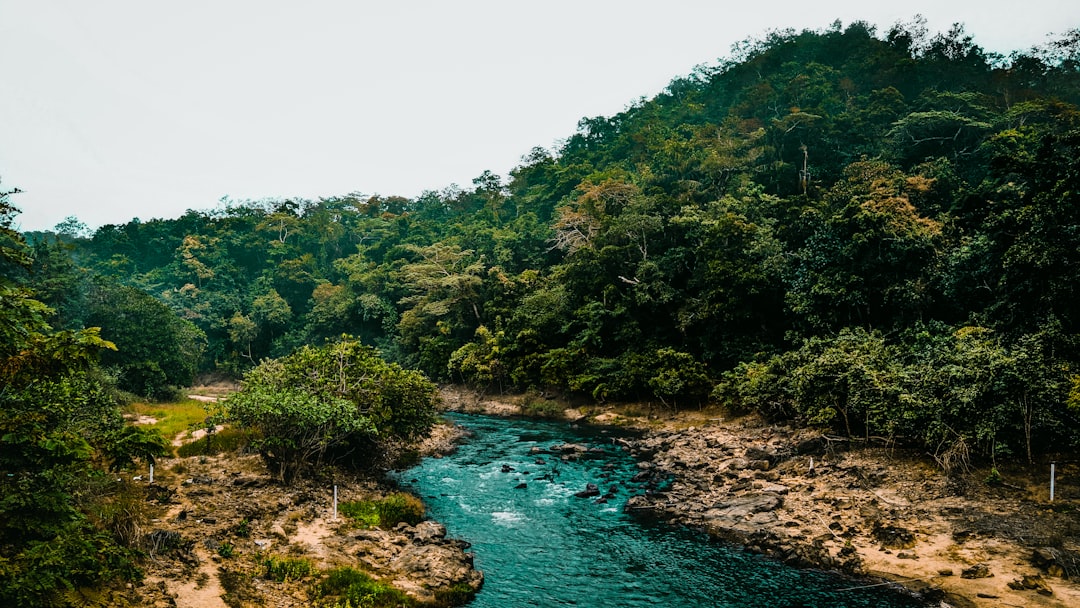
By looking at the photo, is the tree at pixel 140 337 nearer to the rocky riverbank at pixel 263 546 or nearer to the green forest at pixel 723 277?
the green forest at pixel 723 277

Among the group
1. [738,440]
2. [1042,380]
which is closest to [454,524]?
[738,440]

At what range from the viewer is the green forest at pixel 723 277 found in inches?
731

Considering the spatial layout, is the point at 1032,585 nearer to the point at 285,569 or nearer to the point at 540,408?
the point at 285,569

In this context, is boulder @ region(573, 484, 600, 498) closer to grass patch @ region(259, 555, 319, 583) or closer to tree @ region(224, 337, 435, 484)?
tree @ region(224, 337, 435, 484)

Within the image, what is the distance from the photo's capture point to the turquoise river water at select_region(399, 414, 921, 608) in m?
14.5

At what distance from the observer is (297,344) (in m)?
66.7

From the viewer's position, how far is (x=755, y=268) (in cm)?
3475

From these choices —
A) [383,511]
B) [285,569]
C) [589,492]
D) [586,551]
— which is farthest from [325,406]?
[589,492]

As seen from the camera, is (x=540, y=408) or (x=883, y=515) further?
(x=540, y=408)

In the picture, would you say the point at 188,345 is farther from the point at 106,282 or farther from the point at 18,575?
the point at 18,575

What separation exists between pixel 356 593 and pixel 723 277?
2745 centimetres

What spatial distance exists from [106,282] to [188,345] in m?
6.93

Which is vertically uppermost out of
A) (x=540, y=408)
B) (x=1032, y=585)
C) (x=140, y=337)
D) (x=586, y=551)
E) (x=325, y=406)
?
(x=140, y=337)

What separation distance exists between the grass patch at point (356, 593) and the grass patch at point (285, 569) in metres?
0.60
